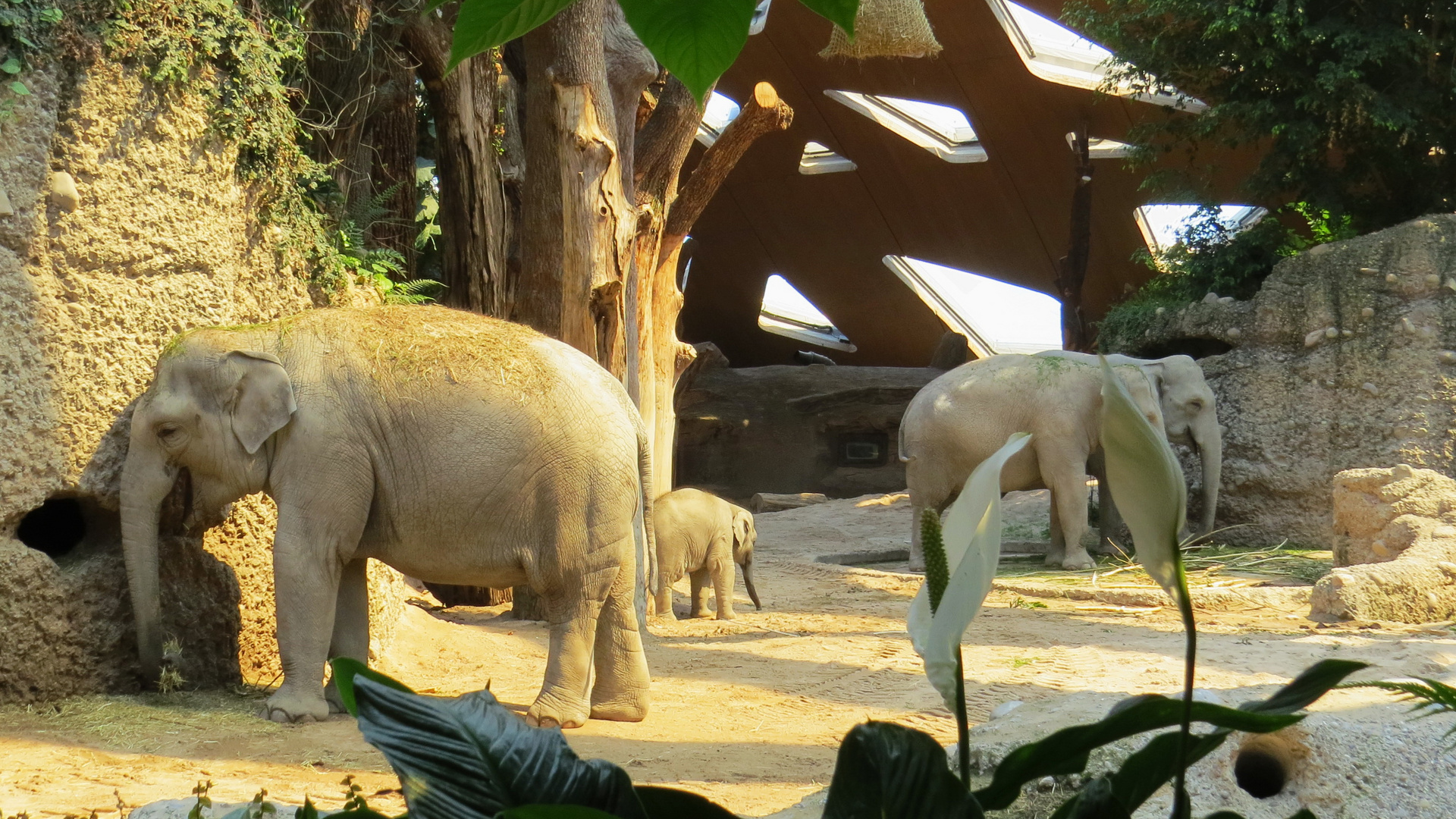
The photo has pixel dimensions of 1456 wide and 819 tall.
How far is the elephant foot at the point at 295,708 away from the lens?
4652 mm

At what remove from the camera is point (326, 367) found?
5.04 metres

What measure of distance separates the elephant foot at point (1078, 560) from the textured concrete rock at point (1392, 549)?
6.52 feet

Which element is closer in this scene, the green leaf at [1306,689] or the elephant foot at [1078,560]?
the green leaf at [1306,689]

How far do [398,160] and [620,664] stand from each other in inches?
188

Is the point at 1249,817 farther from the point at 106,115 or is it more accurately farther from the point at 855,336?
the point at 855,336

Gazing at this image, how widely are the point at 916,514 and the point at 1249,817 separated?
8194 mm

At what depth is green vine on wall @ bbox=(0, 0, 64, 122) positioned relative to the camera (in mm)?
4746

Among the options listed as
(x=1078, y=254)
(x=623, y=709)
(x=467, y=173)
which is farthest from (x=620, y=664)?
(x=1078, y=254)

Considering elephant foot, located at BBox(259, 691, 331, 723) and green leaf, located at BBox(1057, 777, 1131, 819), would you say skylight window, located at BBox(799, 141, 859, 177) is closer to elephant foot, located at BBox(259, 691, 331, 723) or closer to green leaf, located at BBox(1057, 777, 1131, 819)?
elephant foot, located at BBox(259, 691, 331, 723)

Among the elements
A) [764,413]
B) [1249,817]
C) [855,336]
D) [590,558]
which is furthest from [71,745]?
[855,336]

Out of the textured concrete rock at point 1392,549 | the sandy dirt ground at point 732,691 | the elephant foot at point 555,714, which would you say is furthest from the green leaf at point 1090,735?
the textured concrete rock at point 1392,549

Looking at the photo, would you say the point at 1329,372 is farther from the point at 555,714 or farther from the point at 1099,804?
the point at 1099,804

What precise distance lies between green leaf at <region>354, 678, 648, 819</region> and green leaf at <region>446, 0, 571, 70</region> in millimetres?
442

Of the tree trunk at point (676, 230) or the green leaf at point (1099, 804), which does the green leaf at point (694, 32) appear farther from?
the tree trunk at point (676, 230)
